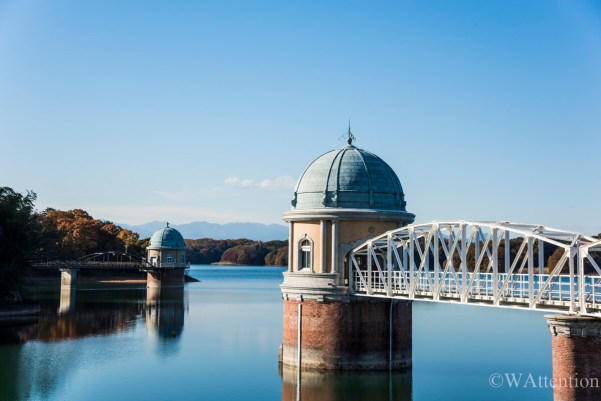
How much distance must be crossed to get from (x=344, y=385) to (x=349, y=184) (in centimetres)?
1128

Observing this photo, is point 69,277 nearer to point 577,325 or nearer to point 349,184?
point 349,184

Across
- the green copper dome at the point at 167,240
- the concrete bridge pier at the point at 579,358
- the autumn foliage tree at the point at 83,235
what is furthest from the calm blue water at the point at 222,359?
the autumn foliage tree at the point at 83,235

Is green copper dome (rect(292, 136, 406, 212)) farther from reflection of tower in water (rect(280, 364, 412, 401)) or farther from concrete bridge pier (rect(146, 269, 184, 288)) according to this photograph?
concrete bridge pier (rect(146, 269, 184, 288))

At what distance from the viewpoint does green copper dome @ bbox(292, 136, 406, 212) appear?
4272 centimetres

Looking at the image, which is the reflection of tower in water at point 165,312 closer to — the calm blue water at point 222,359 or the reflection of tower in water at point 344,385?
the calm blue water at point 222,359

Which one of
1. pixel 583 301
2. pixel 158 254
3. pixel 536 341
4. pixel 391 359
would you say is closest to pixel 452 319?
pixel 536 341

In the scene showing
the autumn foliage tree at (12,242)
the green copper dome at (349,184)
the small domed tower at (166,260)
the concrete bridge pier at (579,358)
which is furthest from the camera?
the small domed tower at (166,260)

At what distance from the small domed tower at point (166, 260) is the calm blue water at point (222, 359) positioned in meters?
38.7

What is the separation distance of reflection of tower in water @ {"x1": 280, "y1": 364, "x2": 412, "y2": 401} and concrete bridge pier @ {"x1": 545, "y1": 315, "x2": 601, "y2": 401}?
1156 cm

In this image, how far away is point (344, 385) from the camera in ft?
128

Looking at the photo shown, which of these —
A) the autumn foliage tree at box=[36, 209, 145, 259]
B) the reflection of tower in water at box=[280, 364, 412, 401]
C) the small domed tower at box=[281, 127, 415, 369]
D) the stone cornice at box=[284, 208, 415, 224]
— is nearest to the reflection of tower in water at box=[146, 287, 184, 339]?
the autumn foliage tree at box=[36, 209, 145, 259]

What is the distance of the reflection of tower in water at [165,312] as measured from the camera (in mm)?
62781

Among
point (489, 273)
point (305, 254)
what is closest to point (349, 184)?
point (305, 254)

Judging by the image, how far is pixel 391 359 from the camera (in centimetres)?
4159
